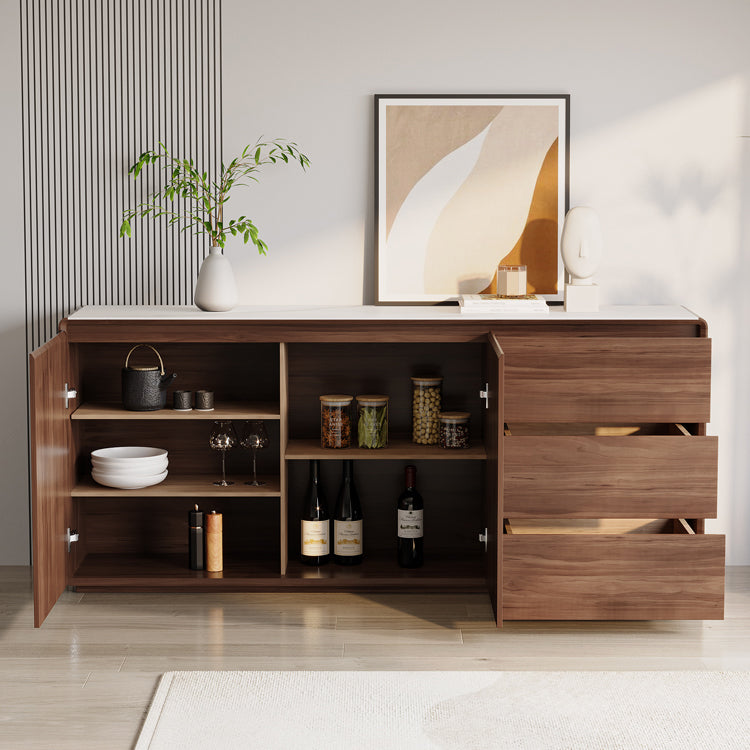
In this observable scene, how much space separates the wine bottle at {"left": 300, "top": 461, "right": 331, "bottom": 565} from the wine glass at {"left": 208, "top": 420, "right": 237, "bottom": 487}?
0.90 feet

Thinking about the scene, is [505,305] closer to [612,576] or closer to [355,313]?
[355,313]

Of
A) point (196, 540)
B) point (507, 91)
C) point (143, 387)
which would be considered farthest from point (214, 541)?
point (507, 91)

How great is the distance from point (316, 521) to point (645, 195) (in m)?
1.54

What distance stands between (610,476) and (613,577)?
0.94ft

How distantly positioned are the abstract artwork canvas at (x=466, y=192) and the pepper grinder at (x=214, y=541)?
2.97 feet

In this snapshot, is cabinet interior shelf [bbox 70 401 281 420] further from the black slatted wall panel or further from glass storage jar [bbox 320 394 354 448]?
the black slatted wall panel

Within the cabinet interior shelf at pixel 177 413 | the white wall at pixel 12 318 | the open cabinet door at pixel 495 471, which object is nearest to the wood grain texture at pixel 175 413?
the cabinet interior shelf at pixel 177 413

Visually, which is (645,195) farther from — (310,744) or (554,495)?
(310,744)

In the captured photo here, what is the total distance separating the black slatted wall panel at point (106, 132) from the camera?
3406 mm

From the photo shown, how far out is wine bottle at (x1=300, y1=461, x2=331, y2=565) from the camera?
343cm

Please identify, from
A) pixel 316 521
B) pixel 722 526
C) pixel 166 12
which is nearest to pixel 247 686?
pixel 316 521

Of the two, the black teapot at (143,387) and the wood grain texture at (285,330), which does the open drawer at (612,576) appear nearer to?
the wood grain texture at (285,330)

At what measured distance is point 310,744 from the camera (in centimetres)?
238

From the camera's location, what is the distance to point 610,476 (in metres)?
2.96
